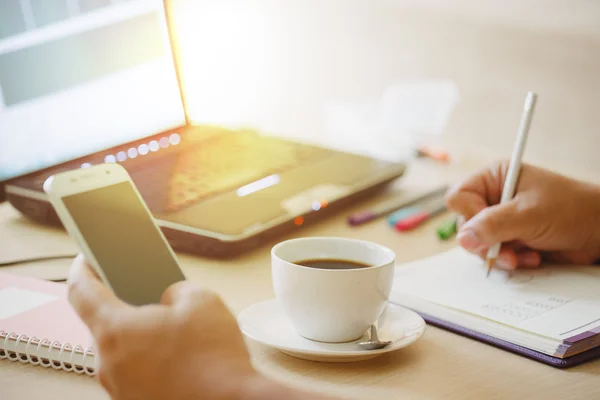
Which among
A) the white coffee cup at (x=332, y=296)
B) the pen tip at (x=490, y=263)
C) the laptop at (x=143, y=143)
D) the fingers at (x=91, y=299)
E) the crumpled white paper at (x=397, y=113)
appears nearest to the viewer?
the fingers at (x=91, y=299)

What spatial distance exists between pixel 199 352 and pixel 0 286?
1.36ft

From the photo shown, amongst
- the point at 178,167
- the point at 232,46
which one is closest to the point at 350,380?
the point at 178,167

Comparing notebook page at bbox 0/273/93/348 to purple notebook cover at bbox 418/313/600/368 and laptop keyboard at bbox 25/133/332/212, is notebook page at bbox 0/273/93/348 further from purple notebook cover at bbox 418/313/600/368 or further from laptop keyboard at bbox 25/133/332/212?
purple notebook cover at bbox 418/313/600/368

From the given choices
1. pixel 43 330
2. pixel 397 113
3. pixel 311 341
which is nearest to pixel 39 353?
pixel 43 330

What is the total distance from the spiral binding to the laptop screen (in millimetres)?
406

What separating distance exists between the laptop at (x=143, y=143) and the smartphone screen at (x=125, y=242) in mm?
254

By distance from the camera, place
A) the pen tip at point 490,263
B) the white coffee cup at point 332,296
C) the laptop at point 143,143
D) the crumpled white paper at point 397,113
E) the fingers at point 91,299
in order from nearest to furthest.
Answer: the fingers at point 91,299 → the white coffee cup at point 332,296 → the pen tip at point 490,263 → the laptop at point 143,143 → the crumpled white paper at point 397,113

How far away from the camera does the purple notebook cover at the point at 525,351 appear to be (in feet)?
2.37

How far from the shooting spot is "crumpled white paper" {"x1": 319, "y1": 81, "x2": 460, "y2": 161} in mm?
1792

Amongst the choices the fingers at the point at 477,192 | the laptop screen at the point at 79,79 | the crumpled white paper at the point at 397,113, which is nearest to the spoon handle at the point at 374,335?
the fingers at the point at 477,192

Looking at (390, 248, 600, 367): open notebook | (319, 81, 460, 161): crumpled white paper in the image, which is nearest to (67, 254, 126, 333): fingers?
(390, 248, 600, 367): open notebook

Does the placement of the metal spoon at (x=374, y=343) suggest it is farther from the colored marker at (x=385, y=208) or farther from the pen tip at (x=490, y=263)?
the colored marker at (x=385, y=208)

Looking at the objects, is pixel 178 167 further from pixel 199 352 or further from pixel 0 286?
pixel 199 352

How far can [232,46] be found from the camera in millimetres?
2004
